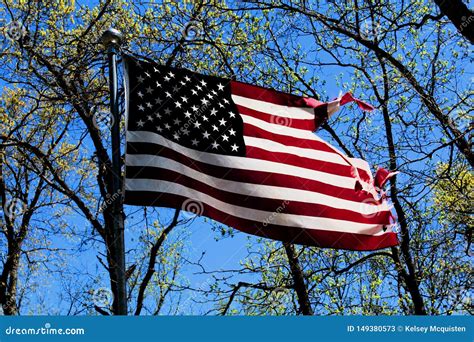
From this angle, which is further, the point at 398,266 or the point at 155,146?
the point at 398,266

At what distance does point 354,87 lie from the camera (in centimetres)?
1240

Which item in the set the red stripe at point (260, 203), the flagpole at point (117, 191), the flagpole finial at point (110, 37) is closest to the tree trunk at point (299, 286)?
the red stripe at point (260, 203)

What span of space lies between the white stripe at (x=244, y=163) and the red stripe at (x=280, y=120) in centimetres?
60

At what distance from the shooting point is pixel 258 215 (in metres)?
5.83

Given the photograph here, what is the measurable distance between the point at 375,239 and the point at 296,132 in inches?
60.8

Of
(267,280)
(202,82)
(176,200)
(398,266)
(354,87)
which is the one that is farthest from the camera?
(267,280)

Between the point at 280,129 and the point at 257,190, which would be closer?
the point at 257,190

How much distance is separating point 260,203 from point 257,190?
5.6 inches

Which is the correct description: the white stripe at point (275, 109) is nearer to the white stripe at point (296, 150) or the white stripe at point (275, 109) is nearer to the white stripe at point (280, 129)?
the white stripe at point (280, 129)

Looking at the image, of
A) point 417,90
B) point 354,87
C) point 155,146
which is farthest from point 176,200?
point 354,87

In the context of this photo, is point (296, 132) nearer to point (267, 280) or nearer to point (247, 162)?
point (247, 162)

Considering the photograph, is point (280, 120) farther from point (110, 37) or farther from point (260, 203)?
point (110, 37)

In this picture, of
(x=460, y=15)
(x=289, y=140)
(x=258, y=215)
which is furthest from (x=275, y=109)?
(x=460, y=15)

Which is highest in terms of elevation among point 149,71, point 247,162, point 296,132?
point 149,71
